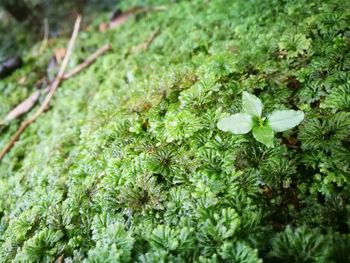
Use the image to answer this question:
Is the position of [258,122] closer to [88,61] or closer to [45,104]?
[45,104]

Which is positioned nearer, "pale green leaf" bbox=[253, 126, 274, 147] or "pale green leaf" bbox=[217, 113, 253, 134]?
"pale green leaf" bbox=[253, 126, 274, 147]

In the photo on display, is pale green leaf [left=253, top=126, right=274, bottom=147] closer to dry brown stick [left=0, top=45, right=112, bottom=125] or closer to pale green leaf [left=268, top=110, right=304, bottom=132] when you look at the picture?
pale green leaf [left=268, top=110, right=304, bottom=132]

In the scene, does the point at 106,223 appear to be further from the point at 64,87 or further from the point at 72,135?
the point at 64,87

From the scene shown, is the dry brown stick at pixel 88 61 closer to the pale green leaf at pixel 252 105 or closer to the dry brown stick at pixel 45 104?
the dry brown stick at pixel 45 104

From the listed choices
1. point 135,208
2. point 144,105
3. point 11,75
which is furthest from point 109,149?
point 11,75

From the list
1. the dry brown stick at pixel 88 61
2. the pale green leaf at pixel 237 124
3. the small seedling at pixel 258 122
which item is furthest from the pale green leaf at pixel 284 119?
the dry brown stick at pixel 88 61

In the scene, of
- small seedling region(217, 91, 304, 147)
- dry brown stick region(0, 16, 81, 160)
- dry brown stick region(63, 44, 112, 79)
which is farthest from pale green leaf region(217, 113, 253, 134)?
dry brown stick region(63, 44, 112, 79)

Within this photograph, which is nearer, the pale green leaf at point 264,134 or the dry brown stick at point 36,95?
the pale green leaf at point 264,134
